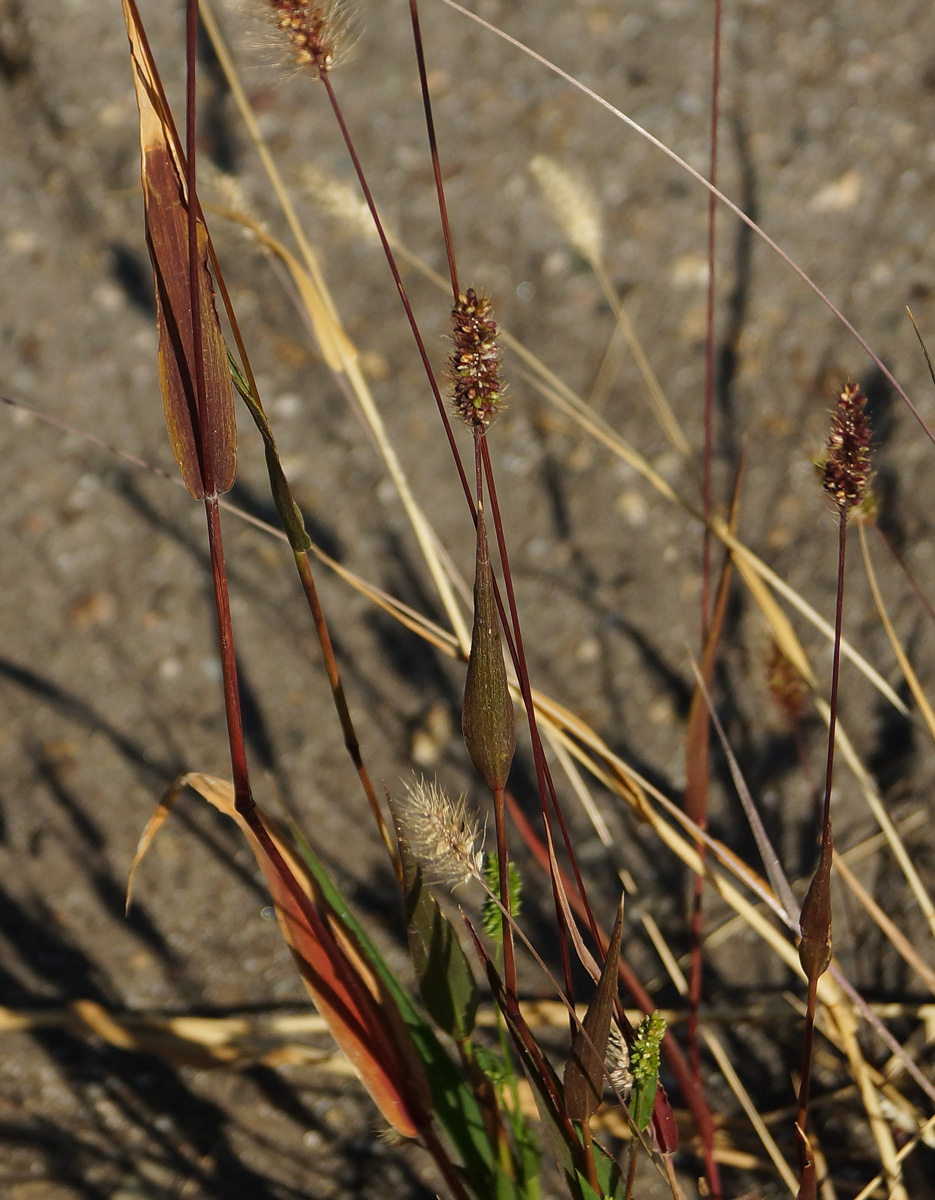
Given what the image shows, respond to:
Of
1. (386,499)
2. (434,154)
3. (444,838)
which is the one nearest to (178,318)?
(434,154)

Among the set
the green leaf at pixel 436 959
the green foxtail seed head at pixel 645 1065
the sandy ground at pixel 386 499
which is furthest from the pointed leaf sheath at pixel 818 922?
the sandy ground at pixel 386 499

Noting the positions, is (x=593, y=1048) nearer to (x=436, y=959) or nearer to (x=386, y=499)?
(x=436, y=959)

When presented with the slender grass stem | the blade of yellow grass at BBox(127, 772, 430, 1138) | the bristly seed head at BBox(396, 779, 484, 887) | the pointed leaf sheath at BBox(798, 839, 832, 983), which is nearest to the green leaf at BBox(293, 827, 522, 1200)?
the blade of yellow grass at BBox(127, 772, 430, 1138)

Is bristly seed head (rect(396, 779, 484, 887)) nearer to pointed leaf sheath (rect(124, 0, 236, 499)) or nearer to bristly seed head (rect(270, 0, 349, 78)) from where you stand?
pointed leaf sheath (rect(124, 0, 236, 499))

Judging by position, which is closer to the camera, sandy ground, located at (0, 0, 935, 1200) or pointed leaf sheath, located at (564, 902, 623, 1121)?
pointed leaf sheath, located at (564, 902, 623, 1121)

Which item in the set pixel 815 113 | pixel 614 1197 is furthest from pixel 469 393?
pixel 815 113

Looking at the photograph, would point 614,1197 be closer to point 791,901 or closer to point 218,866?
point 791,901
